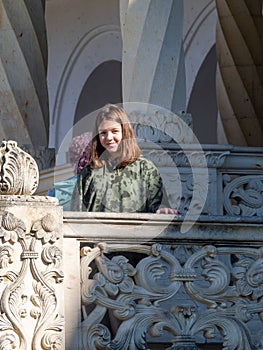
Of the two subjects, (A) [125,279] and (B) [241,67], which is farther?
(B) [241,67]

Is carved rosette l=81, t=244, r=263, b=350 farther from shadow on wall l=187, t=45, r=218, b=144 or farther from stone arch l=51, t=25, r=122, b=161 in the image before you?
stone arch l=51, t=25, r=122, b=161

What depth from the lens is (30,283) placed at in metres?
10.6

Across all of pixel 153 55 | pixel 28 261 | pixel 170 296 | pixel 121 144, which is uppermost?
pixel 153 55

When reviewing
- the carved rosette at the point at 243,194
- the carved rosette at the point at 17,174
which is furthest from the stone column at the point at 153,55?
the carved rosette at the point at 17,174

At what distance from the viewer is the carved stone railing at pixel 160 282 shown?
10812 mm

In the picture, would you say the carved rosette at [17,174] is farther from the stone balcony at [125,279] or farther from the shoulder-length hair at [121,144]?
the shoulder-length hair at [121,144]

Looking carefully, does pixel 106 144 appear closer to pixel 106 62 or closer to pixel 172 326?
pixel 172 326

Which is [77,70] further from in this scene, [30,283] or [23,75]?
[30,283]

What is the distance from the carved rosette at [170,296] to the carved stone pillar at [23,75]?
560 cm

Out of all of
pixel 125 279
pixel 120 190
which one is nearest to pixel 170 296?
pixel 125 279

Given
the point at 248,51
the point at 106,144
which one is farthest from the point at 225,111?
the point at 106,144

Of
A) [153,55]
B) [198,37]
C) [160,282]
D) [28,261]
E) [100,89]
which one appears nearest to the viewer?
[28,261]

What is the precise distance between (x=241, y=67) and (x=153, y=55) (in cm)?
488

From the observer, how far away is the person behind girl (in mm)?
11859
